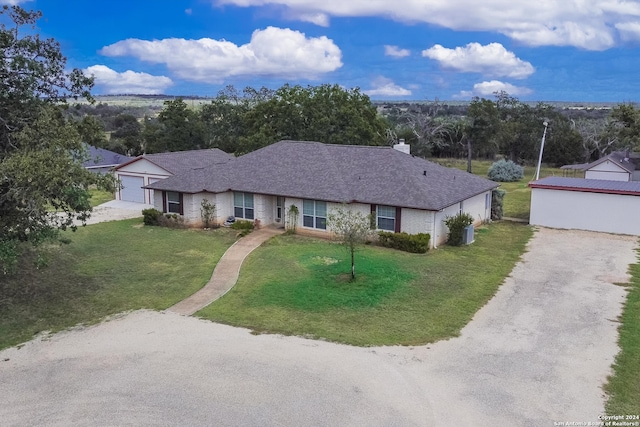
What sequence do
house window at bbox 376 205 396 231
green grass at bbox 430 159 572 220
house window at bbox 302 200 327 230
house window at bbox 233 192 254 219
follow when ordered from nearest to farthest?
1. house window at bbox 376 205 396 231
2. house window at bbox 302 200 327 230
3. house window at bbox 233 192 254 219
4. green grass at bbox 430 159 572 220

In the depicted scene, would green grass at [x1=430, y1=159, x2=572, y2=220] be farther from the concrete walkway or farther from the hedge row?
the concrete walkway

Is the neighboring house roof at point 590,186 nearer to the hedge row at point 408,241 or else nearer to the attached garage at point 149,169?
the hedge row at point 408,241

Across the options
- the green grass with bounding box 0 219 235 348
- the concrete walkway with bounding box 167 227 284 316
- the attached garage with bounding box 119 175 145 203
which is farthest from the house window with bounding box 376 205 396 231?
the attached garage with bounding box 119 175 145 203

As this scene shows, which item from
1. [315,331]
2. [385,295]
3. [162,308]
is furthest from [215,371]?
[385,295]

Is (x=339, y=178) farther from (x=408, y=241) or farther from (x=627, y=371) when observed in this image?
(x=627, y=371)

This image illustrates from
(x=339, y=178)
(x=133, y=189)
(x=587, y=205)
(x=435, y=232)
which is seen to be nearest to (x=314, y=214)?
(x=339, y=178)

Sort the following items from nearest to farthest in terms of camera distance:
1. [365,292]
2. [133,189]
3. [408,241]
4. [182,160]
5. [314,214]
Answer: [365,292]
[408,241]
[314,214]
[182,160]
[133,189]
